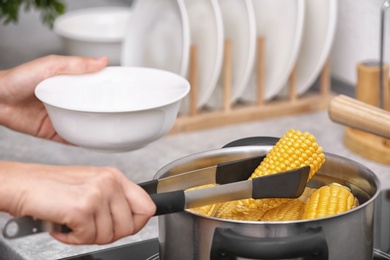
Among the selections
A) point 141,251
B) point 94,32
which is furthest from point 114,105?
point 94,32

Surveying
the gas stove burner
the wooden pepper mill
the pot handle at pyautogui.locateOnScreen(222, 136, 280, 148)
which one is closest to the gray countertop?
the wooden pepper mill

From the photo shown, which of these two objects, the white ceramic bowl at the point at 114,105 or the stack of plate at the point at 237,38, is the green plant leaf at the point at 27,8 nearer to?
the stack of plate at the point at 237,38

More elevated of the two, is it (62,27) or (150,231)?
(62,27)

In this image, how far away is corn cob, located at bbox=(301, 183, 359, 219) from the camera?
81cm

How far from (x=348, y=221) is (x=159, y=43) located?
89cm

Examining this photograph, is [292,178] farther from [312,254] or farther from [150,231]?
[150,231]

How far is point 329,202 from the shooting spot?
2.70 feet

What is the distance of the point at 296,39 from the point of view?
153cm

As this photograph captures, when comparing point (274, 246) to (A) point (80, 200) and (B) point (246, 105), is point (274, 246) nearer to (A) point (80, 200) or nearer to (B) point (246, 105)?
(A) point (80, 200)

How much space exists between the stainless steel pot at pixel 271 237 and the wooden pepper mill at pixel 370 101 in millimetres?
525

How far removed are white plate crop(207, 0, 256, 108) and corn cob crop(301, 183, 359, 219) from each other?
0.70 meters

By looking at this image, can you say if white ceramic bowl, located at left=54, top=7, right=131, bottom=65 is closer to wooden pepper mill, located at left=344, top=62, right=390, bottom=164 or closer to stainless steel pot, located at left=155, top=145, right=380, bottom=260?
wooden pepper mill, located at left=344, top=62, right=390, bottom=164

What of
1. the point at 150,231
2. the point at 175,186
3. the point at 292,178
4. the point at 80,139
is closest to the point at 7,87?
the point at 80,139

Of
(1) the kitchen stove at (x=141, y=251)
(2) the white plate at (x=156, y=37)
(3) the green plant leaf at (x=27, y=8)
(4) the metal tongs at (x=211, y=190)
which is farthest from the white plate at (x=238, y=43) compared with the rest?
(4) the metal tongs at (x=211, y=190)
